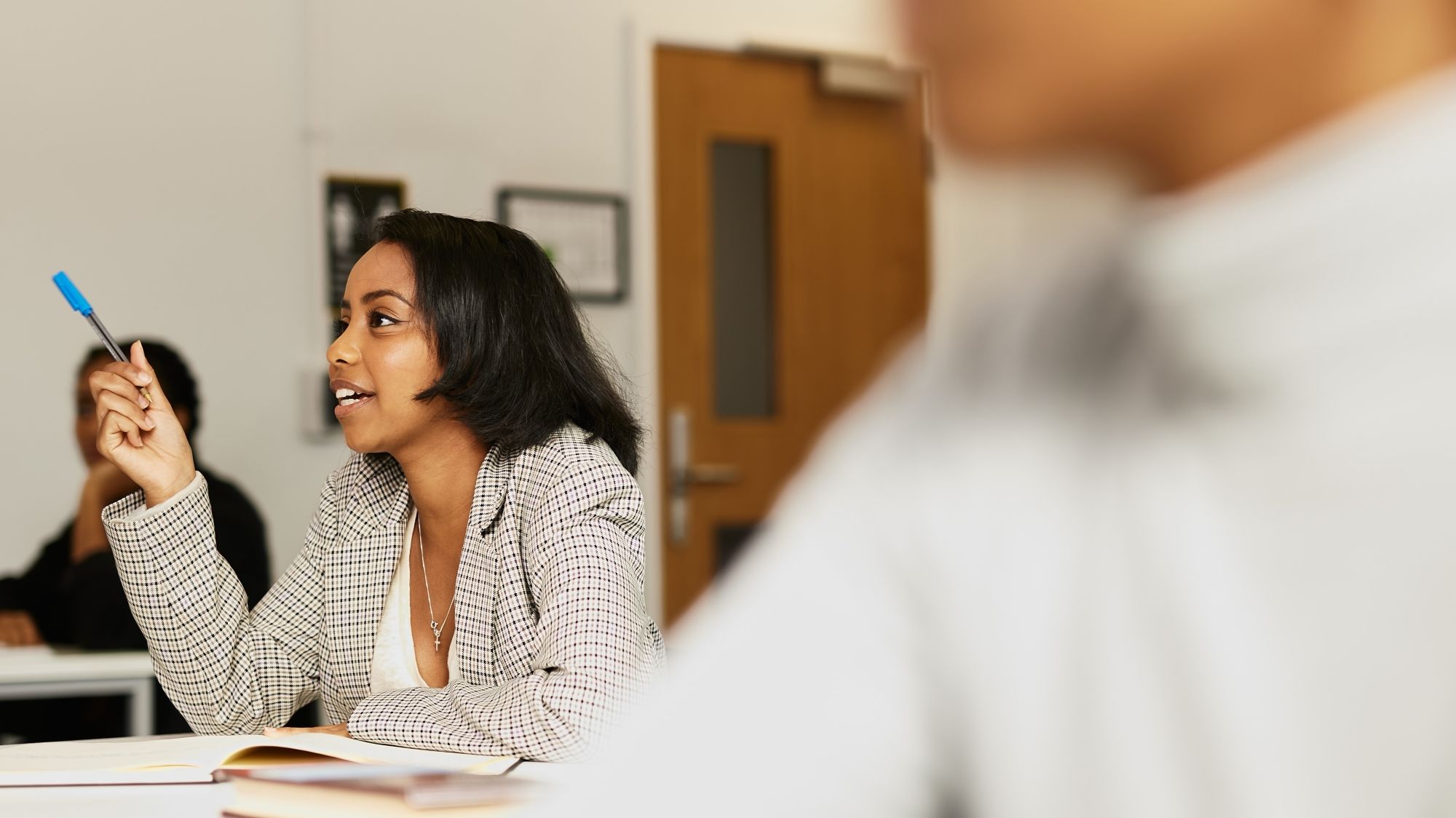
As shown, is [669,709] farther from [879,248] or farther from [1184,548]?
[879,248]

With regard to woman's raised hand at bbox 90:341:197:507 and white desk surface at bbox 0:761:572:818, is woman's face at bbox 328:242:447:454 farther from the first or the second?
white desk surface at bbox 0:761:572:818

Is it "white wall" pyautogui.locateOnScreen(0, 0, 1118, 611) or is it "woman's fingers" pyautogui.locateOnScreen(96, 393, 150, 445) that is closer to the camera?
"woman's fingers" pyautogui.locateOnScreen(96, 393, 150, 445)

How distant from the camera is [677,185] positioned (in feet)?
13.0

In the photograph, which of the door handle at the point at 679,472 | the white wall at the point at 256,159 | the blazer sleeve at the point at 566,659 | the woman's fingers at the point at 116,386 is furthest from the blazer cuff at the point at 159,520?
the door handle at the point at 679,472

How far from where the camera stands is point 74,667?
2.31 m

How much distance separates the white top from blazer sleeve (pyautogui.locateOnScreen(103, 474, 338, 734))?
0.41 ft

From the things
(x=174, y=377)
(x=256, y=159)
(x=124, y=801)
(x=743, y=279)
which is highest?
(x=256, y=159)

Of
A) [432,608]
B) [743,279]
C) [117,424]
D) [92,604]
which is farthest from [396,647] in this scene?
[743,279]

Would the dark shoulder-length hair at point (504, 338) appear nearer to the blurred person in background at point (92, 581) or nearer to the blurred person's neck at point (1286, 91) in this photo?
the blurred person in background at point (92, 581)

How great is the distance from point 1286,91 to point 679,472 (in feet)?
12.1

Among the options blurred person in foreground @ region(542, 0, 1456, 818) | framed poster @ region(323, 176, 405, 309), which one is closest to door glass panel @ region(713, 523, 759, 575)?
framed poster @ region(323, 176, 405, 309)

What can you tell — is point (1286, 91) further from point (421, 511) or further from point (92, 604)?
point (92, 604)

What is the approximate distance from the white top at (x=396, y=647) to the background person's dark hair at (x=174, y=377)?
1.47 metres

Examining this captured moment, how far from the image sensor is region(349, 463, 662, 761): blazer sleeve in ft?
4.22
